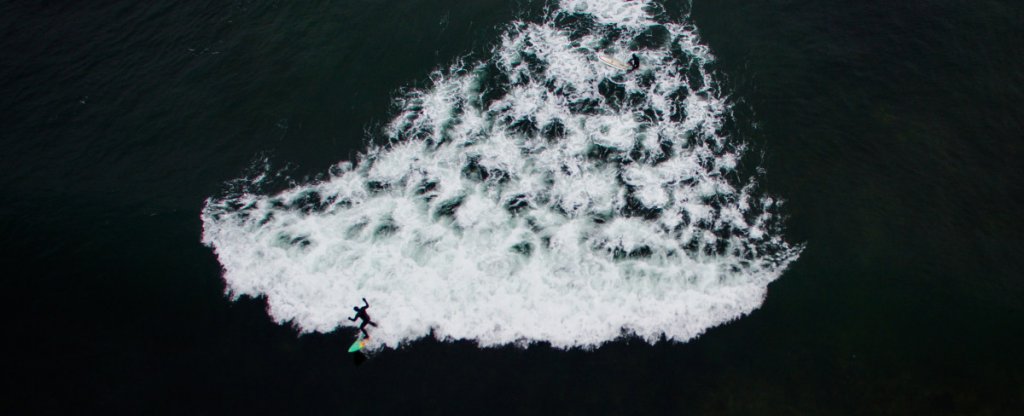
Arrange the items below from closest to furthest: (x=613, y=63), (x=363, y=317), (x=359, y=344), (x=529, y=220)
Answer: (x=359, y=344) → (x=363, y=317) → (x=529, y=220) → (x=613, y=63)

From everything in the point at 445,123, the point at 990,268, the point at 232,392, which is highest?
the point at 445,123

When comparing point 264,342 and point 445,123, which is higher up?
point 445,123

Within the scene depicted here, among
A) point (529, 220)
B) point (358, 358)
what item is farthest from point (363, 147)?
point (358, 358)

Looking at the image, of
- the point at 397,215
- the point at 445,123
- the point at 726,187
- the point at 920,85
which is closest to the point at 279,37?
the point at 445,123

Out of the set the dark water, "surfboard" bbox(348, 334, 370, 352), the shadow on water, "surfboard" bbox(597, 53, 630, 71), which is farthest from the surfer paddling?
the shadow on water

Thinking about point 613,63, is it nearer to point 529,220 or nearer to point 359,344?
point 529,220

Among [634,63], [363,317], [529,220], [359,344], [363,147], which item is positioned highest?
[634,63]

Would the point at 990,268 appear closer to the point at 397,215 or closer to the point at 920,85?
the point at 920,85
